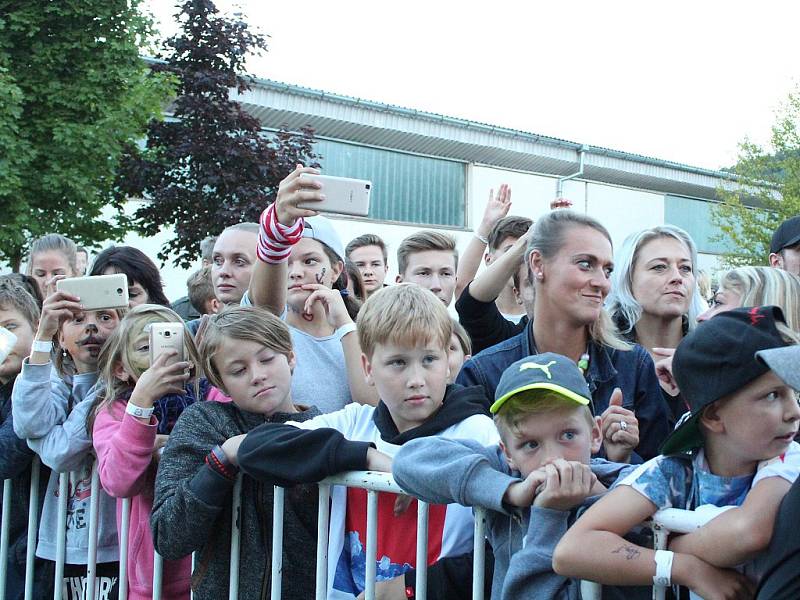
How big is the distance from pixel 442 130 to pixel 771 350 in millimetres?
22088

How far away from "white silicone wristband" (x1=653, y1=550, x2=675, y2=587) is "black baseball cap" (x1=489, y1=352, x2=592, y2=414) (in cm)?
41

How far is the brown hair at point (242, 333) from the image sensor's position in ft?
10.0

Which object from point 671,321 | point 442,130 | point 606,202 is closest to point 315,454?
point 671,321

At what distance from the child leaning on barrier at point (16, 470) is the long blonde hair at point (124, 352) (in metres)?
0.47

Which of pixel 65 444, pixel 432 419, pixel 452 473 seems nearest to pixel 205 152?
pixel 65 444

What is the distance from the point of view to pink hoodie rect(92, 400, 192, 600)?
3.15 m

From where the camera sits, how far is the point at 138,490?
3229 mm

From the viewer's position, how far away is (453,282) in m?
5.23

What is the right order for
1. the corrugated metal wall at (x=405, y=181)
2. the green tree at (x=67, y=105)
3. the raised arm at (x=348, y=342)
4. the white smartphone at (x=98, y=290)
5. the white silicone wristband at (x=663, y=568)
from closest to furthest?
A: the white silicone wristband at (x=663, y=568), the raised arm at (x=348, y=342), the white smartphone at (x=98, y=290), the green tree at (x=67, y=105), the corrugated metal wall at (x=405, y=181)

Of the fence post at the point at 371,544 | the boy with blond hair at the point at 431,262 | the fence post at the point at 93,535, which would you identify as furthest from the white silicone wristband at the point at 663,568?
the boy with blond hair at the point at 431,262

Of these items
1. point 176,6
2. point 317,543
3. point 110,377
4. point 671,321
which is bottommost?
point 317,543

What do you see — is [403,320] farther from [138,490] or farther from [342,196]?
[138,490]

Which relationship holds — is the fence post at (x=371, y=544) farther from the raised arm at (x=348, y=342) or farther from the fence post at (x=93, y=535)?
the fence post at (x=93, y=535)

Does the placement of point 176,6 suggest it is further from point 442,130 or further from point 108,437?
point 108,437
